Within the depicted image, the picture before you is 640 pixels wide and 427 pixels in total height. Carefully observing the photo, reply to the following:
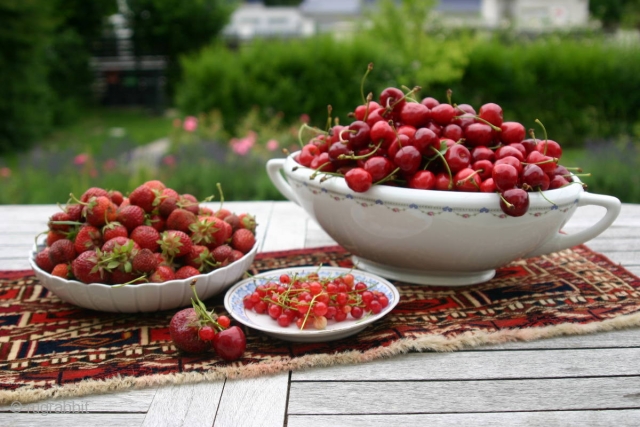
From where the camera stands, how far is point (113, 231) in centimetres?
111

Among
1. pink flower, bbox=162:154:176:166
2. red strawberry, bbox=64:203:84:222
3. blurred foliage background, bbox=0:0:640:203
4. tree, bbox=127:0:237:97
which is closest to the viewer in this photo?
red strawberry, bbox=64:203:84:222

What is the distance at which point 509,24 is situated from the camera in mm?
12492

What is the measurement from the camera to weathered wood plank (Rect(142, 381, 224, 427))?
0.82 m

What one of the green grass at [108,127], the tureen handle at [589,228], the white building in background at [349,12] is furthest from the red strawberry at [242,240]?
the white building in background at [349,12]

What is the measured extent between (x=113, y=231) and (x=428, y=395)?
1.92 ft

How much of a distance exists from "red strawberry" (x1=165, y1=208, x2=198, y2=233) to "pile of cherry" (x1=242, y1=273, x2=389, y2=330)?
0.18 metres

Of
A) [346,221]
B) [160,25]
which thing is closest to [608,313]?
[346,221]

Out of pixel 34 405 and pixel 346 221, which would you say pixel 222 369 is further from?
pixel 346 221

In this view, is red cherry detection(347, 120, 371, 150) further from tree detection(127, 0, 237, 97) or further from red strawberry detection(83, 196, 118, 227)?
tree detection(127, 0, 237, 97)

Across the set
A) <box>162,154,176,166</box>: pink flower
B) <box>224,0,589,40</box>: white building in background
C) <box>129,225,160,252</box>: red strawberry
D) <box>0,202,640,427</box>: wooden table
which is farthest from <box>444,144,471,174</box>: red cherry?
<box>224,0,589,40</box>: white building in background

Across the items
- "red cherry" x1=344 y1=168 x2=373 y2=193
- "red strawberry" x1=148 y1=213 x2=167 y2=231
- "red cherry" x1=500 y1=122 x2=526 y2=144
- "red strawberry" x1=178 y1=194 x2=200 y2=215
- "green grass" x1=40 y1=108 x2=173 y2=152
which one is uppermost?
"red cherry" x1=500 y1=122 x2=526 y2=144

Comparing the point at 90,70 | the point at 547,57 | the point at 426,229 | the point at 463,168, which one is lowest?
the point at 90,70

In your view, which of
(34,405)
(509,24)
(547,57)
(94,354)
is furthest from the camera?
(509,24)

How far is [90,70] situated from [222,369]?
11706 mm
